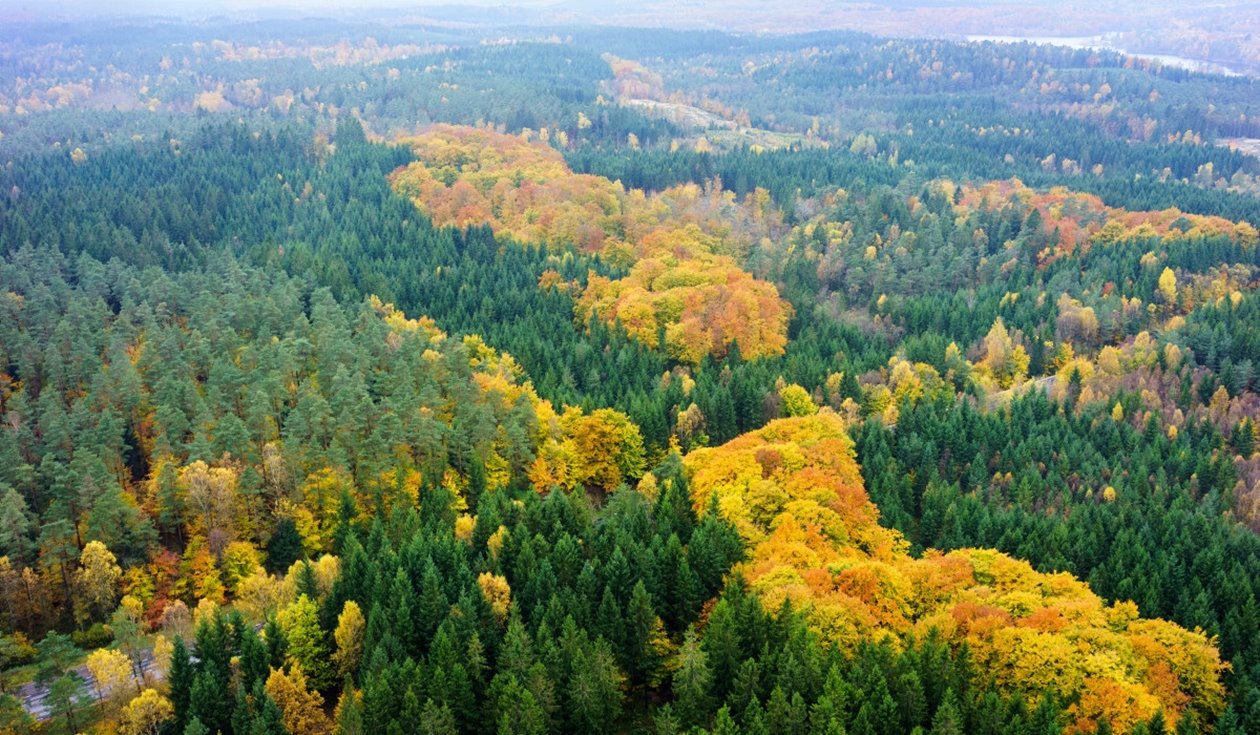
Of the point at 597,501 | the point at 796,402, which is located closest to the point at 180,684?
the point at 597,501

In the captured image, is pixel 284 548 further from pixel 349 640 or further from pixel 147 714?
pixel 147 714

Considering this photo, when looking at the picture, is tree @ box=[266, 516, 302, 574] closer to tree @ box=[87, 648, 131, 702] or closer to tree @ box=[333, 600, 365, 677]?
tree @ box=[333, 600, 365, 677]

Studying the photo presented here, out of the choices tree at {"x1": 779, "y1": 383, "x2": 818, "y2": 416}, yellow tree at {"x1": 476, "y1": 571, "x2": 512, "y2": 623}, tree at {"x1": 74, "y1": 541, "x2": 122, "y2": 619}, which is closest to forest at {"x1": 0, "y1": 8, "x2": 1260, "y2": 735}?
yellow tree at {"x1": 476, "y1": 571, "x2": 512, "y2": 623}

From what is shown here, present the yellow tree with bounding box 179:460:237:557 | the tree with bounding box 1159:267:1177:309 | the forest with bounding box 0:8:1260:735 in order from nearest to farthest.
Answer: the forest with bounding box 0:8:1260:735, the yellow tree with bounding box 179:460:237:557, the tree with bounding box 1159:267:1177:309

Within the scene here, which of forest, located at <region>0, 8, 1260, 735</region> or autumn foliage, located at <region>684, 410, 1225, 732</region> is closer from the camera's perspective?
autumn foliage, located at <region>684, 410, 1225, 732</region>

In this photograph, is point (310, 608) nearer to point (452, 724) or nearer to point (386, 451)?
point (452, 724)

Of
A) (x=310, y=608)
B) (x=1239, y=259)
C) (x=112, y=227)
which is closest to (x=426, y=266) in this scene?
(x=112, y=227)

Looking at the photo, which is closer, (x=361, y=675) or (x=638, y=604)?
(x=361, y=675)
